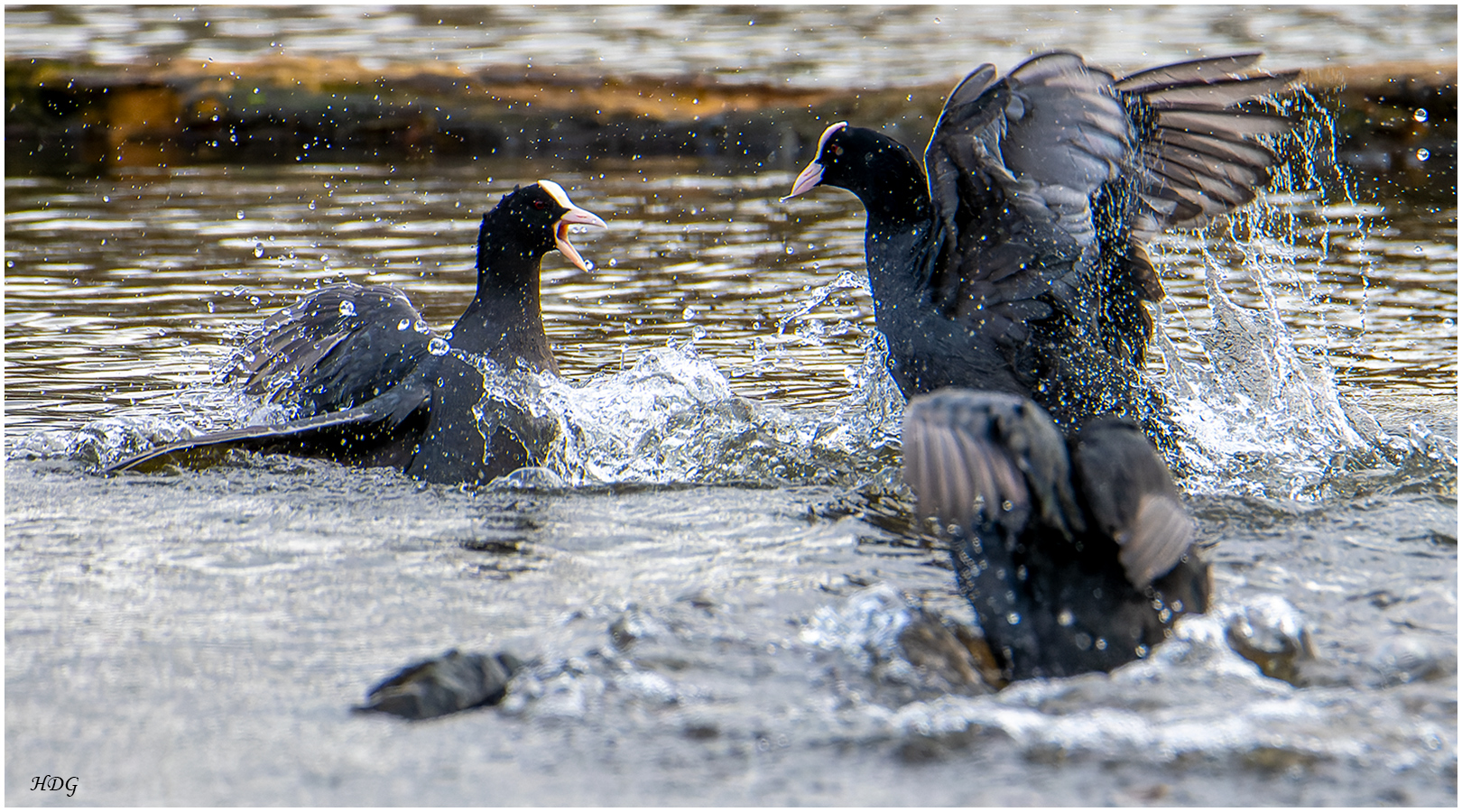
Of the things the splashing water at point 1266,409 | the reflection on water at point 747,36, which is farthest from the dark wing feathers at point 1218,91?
the reflection on water at point 747,36

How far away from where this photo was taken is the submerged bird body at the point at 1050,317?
2588 mm

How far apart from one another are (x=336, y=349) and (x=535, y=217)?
760mm

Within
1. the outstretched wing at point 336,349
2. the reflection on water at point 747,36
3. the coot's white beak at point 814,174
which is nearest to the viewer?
the outstretched wing at point 336,349

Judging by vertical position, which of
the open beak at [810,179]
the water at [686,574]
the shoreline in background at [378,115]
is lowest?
the water at [686,574]

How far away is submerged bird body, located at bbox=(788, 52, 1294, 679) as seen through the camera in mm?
2588

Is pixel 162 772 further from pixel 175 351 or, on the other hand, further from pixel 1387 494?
pixel 175 351

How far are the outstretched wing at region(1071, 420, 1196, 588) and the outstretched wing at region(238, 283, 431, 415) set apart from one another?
236 centimetres

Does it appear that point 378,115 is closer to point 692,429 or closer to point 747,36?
point 747,36

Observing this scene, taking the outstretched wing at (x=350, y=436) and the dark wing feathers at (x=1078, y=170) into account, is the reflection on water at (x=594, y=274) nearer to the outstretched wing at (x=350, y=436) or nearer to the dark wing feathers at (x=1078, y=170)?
the dark wing feathers at (x=1078, y=170)

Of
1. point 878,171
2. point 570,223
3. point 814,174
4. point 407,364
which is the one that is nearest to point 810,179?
point 814,174

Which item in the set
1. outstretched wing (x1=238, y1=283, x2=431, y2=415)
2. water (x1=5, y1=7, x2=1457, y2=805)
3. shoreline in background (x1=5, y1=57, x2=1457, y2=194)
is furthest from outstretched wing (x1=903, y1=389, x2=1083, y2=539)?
shoreline in background (x1=5, y1=57, x2=1457, y2=194)

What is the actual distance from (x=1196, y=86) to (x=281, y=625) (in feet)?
9.65

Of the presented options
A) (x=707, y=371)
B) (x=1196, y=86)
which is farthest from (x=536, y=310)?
(x=1196, y=86)

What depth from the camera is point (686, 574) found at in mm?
3312
